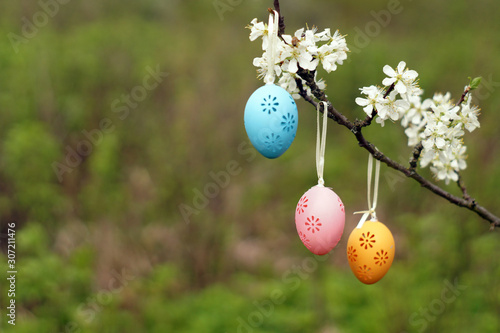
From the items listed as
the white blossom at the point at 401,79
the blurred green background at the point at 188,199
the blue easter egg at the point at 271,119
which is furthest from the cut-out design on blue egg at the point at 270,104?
the blurred green background at the point at 188,199

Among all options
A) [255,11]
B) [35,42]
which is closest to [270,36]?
[35,42]

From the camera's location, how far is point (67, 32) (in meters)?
5.80

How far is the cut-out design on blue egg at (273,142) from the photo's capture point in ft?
4.09

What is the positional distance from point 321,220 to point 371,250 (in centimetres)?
20

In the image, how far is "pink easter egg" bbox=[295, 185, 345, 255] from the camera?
1.29m

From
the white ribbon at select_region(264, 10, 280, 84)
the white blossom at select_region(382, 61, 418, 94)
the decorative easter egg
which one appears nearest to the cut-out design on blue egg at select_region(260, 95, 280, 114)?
Answer: the white ribbon at select_region(264, 10, 280, 84)

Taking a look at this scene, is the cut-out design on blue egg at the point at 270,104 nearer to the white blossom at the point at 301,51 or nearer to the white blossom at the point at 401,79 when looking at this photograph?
the white blossom at the point at 301,51

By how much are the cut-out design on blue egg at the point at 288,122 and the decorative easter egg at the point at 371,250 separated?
0.40 meters

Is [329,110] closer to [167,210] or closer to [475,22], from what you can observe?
[167,210]

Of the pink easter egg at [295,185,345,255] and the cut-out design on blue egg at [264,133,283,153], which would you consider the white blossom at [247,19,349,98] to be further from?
the pink easter egg at [295,185,345,255]

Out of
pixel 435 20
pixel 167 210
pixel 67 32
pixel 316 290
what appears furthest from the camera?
pixel 435 20

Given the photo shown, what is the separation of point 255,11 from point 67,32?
268cm

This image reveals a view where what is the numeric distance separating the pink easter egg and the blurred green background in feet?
5.83

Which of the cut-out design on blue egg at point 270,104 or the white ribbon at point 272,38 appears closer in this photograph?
the white ribbon at point 272,38
